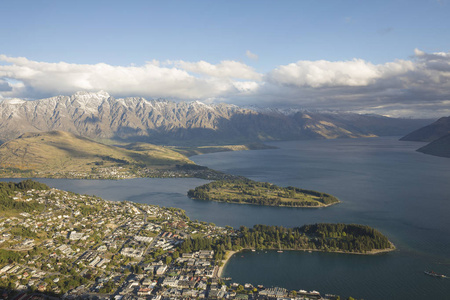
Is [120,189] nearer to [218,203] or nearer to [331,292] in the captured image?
[218,203]

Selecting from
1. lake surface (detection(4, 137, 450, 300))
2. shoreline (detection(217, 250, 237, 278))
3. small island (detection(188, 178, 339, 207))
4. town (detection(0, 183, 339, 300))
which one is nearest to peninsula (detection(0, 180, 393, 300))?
town (detection(0, 183, 339, 300))

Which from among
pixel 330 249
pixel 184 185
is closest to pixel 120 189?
pixel 184 185

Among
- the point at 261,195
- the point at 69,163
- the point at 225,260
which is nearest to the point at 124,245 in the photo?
the point at 225,260

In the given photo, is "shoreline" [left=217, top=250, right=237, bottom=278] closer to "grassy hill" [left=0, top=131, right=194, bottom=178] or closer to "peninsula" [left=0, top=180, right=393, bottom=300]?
"peninsula" [left=0, top=180, right=393, bottom=300]

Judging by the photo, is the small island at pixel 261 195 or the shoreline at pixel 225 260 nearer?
the shoreline at pixel 225 260

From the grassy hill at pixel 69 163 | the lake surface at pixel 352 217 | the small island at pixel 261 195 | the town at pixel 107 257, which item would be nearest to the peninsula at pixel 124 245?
the town at pixel 107 257

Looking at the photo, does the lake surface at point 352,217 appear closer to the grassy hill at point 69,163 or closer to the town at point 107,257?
the town at point 107,257
